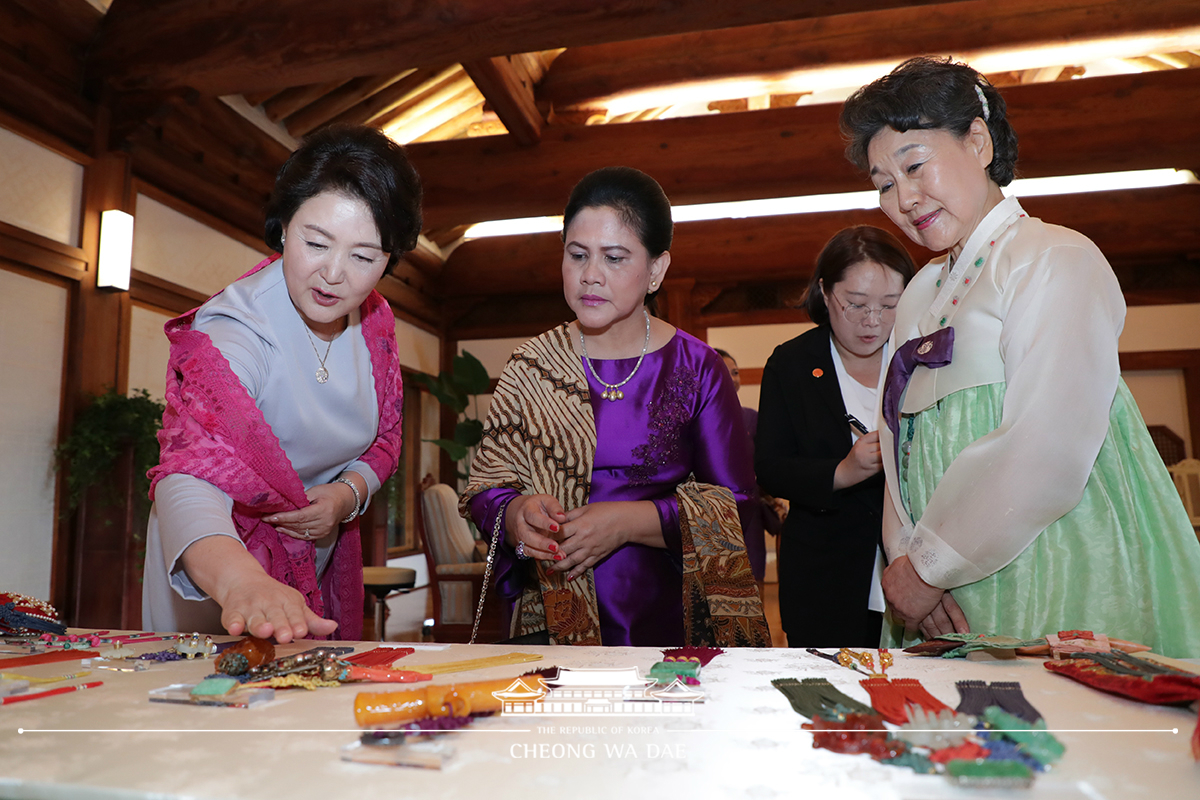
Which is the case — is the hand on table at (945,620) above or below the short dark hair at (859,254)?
below

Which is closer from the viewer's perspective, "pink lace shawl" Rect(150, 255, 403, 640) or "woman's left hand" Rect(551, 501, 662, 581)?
"pink lace shawl" Rect(150, 255, 403, 640)

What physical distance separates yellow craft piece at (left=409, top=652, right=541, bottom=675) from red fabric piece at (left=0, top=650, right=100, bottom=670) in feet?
1.48

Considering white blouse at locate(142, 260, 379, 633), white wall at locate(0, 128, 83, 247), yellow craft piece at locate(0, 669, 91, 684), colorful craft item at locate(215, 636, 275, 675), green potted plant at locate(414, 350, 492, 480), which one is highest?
white wall at locate(0, 128, 83, 247)

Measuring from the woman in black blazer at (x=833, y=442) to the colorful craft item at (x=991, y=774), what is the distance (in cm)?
112

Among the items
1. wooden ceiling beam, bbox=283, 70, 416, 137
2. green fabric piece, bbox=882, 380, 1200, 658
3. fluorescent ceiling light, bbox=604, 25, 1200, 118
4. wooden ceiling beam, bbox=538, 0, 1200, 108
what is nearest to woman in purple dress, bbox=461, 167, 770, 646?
green fabric piece, bbox=882, 380, 1200, 658

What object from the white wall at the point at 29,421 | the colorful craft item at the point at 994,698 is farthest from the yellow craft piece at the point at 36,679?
the white wall at the point at 29,421

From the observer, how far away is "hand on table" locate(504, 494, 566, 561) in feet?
4.28

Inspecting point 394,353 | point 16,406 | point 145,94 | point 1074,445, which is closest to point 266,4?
point 145,94

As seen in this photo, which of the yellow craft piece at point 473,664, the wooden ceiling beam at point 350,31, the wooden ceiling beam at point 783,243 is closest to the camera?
the yellow craft piece at point 473,664

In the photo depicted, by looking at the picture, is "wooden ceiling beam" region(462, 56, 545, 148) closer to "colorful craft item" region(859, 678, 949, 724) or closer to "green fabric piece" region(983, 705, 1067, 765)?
"colorful craft item" region(859, 678, 949, 724)

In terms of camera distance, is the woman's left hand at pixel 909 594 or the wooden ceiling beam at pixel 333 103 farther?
the wooden ceiling beam at pixel 333 103

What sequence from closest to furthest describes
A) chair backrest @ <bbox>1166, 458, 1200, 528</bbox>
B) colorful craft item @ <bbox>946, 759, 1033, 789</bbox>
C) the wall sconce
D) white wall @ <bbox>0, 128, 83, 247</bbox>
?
1. colorful craft item @ <bbox>946, 759, 1033, 789</bbox>
2. white wall @ <bbox>0, 128, 83, 247</bbox>
3. the wall sconce
4. chair backrest @ <bbox>1166, 458, 1200, 528</bbox>

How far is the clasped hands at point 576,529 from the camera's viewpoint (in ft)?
4.31

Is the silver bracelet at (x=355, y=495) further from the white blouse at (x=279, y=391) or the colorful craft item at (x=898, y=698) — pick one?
the colorful craft item at (x=898, y=698)
